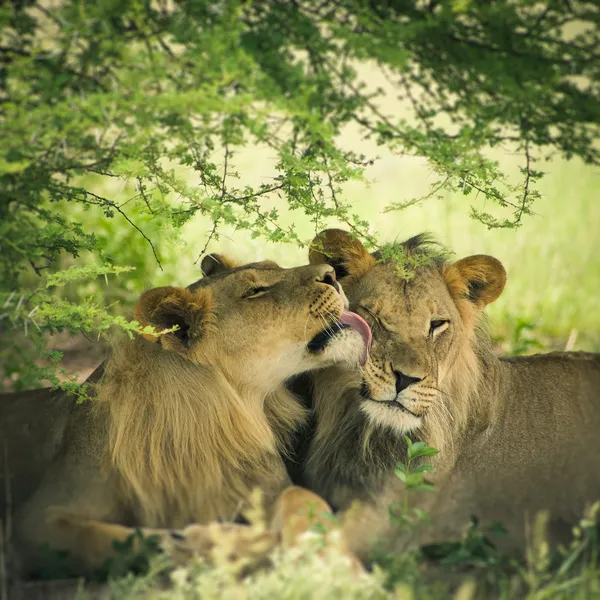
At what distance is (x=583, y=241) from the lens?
876cm

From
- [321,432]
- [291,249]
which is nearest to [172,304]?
[321,432]

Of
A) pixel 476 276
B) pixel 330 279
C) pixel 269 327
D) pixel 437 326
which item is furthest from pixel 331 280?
pixel 476 276

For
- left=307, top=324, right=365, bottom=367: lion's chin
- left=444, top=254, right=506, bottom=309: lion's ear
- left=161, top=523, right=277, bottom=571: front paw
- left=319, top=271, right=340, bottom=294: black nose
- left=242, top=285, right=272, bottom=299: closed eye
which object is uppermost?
Result: left=444, top=254, right=506, bottom=309: lion's ear

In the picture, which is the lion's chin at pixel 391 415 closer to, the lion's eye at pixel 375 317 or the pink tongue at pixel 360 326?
the pink tongue at pixel 360 326

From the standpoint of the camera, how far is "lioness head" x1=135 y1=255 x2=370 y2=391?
393 centimetres

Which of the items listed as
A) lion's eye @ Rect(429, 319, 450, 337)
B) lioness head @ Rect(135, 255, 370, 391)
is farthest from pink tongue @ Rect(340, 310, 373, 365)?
lion's eye @ Rect(429, 319, 450, 337)

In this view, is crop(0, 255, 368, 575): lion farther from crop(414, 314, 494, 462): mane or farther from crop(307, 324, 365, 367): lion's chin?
crop(414, 314, 494, 462): mane

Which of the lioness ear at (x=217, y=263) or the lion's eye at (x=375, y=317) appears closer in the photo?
the lion's eye at (x=375, y=317)

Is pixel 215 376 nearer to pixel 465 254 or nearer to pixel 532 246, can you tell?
pixel 465 254

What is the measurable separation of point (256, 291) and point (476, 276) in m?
1.07

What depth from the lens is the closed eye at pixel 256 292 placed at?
13.2ft

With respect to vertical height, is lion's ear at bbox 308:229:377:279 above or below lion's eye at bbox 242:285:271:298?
above

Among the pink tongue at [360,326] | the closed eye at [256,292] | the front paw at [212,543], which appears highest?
the closed eye at [256,292]

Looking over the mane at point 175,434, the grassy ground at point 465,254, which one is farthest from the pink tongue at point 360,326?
the mane at point 175,434
